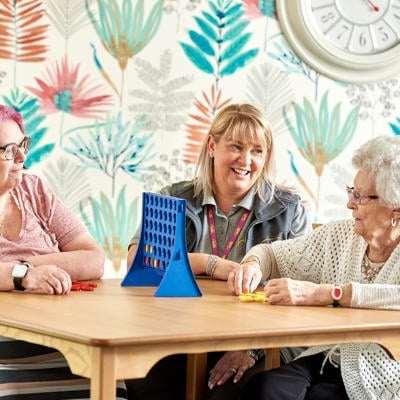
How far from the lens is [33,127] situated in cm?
377

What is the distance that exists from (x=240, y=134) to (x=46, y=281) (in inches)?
39.3

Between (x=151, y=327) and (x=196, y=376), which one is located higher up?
(x=151, y=327)

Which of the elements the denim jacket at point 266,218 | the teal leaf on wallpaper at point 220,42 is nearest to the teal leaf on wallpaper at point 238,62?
the teal leaf on wallpaper at point 220,42

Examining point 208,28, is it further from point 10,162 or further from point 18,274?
point 18,274

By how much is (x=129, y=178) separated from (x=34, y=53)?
0.68 metres

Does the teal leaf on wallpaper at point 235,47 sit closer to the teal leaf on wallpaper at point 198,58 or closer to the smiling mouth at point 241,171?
the teal leaf on wallpaper at point 198,58

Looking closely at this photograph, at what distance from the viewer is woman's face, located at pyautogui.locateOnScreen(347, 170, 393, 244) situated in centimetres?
246

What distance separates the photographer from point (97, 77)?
12.7 feet

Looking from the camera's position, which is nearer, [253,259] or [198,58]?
[253,259]

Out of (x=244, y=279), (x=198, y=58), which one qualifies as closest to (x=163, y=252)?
(x=244, y=279)

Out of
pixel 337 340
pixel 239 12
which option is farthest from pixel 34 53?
pixel 337 340

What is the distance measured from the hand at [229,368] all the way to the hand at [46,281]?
1.74 ft

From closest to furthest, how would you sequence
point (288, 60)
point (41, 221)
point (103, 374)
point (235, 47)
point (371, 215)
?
point (103, 374), point (371, 215), point (41, 221), point (235, 47), point (288, 60)

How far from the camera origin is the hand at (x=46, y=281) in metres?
2.34
